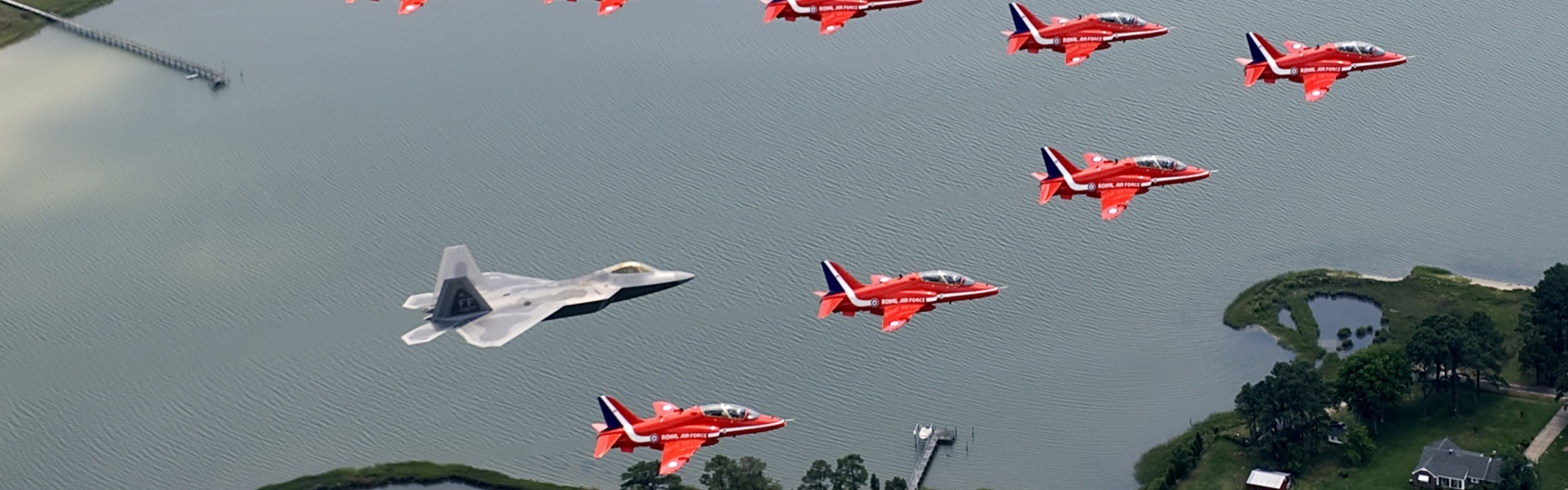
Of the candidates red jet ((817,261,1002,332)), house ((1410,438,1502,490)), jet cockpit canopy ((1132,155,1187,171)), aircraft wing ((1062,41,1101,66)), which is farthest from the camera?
house ((1410,438,1502,490))

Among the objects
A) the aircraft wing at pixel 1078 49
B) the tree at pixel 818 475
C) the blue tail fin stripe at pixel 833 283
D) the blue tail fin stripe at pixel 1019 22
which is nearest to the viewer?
the blue tail fin stripe at pixel 833 283

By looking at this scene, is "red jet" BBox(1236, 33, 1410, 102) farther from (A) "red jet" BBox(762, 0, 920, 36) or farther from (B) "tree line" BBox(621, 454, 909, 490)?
(B) "tree line" BBox(621, 454, 909, 490)

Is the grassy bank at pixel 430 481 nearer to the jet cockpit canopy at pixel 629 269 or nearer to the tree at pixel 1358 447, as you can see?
the jet cockpit canopy at pixel 629 269

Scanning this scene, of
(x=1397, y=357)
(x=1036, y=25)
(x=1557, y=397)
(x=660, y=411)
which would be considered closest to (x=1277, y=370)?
(x=1397, y=357)

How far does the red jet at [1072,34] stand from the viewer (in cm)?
17600

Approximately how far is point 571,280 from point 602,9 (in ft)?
77.3

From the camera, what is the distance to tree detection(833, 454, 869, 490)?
188250mm

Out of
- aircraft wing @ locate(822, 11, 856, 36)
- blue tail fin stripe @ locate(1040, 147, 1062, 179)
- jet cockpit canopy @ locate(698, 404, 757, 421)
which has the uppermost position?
aircraft wing @ locate(822, 11, 856, 36)

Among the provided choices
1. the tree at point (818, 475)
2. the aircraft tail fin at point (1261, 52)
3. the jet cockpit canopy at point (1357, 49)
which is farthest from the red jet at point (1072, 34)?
the tree at point (818, 475)

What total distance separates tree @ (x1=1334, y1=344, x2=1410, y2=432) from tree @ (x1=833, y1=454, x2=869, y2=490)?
136ft

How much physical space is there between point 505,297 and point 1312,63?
63.9m

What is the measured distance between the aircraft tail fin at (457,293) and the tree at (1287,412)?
62.0 metres

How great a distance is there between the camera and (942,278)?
174750 mm

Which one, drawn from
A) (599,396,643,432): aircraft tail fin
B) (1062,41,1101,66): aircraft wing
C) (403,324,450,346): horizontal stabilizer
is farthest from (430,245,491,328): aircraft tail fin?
(1062,41,1101,66): aircraft wing
